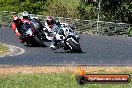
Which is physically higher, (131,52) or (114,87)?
(114,87)

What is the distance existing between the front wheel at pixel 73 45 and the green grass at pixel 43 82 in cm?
826

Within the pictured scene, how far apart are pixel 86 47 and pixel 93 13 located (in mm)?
18252

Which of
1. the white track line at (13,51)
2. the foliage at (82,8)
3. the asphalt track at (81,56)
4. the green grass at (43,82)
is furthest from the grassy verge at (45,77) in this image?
the foliage at (82,8)

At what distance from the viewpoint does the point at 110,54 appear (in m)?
23.3

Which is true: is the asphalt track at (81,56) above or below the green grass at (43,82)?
below

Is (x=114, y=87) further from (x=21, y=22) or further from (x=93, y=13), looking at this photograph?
(x=93, y=13)

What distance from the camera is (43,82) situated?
13.2 metres

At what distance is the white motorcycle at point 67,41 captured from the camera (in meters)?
23.8

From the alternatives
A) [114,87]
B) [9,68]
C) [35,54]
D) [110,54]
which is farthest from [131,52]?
[114,87]

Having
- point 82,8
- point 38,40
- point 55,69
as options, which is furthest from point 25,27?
point 82,8

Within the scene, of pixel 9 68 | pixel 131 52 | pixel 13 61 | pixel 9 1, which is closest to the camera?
pixel 9 68

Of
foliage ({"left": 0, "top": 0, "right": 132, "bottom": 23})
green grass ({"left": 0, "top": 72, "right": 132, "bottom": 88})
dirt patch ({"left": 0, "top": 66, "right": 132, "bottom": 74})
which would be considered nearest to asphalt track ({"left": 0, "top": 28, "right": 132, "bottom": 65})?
dirt patch ({"left": 0, "top": 66, "right": 132, "bottom": 74})

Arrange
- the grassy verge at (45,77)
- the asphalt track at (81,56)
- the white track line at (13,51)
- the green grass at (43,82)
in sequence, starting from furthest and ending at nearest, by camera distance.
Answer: the white track line at (13,51), the asphalt track at (81,56), the grassy verge at (45,77), the green grass at (43,82)

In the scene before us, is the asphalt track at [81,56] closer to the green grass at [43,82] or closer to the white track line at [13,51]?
the white track line at [13,51]
